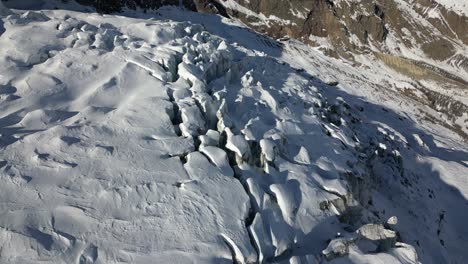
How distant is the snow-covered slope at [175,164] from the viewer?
8.60 metres

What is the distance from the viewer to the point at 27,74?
1297cm

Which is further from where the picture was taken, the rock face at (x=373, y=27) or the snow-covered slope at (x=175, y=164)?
the rock face at (x=373, y=27)

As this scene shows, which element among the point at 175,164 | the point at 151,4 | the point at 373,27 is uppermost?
the point at 175,164

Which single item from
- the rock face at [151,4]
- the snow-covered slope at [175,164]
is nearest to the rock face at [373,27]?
the rock face at [151,4]

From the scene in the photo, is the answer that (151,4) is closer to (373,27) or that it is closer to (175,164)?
(373,27)

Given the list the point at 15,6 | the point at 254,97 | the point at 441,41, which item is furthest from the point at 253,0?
the point at 254,97

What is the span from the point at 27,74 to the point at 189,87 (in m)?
5.45

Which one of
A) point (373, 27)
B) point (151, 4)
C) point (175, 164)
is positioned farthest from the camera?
point (373, 27)

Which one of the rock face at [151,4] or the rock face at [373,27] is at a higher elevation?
the rock face at [373,27]

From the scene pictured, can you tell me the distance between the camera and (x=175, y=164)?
10430 millimetres

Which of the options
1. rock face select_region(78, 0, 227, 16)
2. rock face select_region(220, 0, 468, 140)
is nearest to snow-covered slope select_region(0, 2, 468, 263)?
rock face select_region(78, 0, 227, 16)

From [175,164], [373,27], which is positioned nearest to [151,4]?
[373,27]

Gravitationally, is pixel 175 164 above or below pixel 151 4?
above

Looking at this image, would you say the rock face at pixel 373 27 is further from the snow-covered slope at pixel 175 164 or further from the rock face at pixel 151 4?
the snow-covered slope at pixel 175 164
